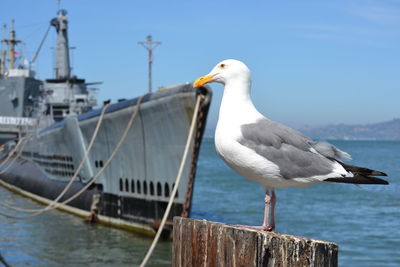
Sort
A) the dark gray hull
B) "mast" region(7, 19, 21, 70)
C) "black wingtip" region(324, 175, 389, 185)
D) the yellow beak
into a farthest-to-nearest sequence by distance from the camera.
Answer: "mast" region(7, 19, 21, 70), the dark gray hull, the yellow beak, "black wingtip" region(324, 175, 389, 185)

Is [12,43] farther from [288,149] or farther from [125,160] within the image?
[288,149]

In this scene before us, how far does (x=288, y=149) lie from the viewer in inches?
160

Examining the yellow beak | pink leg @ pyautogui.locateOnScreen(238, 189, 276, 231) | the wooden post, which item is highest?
the yellow beak

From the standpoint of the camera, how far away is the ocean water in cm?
1261

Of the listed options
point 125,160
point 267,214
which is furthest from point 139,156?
point 267,214

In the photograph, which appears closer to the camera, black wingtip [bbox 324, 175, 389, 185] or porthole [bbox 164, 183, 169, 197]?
black wingtip [bbox 324, 175, 389, 185]

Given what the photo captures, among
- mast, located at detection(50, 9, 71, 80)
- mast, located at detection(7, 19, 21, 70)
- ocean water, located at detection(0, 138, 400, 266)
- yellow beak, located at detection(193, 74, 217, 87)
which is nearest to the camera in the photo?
yellow beak, located at detection(193, 74, 217, 87)

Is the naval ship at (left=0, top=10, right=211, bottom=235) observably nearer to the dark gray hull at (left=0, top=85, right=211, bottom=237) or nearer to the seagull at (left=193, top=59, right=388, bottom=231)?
the dark gray hull at (left=0, top=85, right=211, bottom=237)

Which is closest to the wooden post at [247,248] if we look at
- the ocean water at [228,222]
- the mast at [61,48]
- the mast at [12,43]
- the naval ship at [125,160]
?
the naval ship at [125,160]

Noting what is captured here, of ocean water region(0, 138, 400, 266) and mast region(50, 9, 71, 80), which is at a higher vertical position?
mast region(50, 9, 71, 80)

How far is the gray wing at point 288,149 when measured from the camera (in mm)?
3949

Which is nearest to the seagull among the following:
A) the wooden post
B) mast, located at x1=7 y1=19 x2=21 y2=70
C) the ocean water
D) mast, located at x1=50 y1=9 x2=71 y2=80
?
the wooden post

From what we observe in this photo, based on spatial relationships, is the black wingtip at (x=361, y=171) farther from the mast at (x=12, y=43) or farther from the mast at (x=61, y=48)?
the mast at (x=12, y=43)

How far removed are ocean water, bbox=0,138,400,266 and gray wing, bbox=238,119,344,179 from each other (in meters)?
8.37
